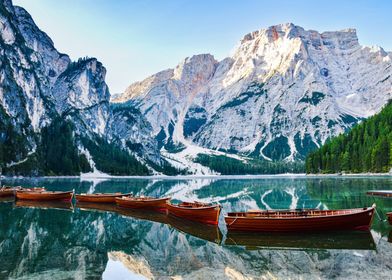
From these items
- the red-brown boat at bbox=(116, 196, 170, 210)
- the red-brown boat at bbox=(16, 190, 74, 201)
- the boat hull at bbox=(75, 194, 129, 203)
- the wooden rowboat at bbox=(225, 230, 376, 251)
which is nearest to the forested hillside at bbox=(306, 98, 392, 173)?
Result: the boat hull at bbox=(75, 194, 129, 203)

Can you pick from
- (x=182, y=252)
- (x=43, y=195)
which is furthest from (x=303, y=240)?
(x=43, y=195)

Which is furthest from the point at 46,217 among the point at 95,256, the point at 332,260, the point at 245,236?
the point at 332,260

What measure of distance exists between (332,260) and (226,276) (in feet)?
25.2

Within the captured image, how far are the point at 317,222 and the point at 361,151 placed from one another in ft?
440

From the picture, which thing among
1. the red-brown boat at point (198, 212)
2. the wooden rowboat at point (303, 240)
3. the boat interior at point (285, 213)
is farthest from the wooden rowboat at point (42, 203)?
the wooden rowboat at point (303, 240)

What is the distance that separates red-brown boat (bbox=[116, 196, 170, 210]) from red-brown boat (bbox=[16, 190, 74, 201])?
14.2 metres

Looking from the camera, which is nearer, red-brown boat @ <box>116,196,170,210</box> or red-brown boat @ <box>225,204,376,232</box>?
red-brown boat @ <box>225,204,376,232</box>

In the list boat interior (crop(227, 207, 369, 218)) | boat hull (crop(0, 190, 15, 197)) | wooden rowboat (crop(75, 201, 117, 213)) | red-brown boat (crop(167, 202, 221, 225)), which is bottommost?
wooden rowboat (crop(75, 201, 117, 213))

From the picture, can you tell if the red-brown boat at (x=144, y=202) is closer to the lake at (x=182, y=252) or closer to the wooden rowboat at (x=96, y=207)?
the wooden rowboat at (x=96, y=207)

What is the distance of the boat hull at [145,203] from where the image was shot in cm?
5209

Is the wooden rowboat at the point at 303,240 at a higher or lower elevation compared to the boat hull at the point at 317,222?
lower

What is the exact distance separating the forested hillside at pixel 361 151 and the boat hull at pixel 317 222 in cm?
11246

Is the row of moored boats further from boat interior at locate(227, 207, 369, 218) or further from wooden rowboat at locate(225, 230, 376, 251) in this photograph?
wooden rowboat at locate(225, 230, 376, 251)

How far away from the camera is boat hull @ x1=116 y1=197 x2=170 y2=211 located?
52094mm
